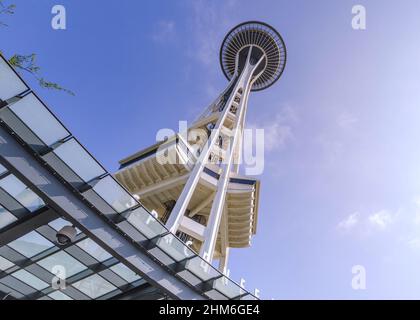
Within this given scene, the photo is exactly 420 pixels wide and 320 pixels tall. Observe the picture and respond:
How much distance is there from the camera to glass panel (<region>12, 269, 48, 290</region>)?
46.0ft

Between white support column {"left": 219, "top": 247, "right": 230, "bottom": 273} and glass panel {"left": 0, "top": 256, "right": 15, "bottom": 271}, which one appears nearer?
glass panel {"left": 0, "top": 256, "right": 15, "bottom": 271}

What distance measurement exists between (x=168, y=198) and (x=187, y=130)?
7.92 metres

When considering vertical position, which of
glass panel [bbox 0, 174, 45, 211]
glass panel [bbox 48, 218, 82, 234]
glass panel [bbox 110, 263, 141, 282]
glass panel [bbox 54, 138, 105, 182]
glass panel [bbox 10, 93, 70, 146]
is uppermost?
glass panel [bbox 10, 93, 70, 146]

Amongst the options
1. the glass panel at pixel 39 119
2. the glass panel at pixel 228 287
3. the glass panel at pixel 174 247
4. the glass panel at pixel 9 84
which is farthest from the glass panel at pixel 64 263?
the glass panel at pixel 9 84

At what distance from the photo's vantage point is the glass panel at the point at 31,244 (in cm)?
1293

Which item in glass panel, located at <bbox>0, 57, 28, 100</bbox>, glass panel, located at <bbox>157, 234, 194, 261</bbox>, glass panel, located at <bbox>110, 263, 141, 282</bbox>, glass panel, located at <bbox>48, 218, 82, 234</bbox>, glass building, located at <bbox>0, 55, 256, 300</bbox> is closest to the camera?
glass panel, located at <bbox>0, 57, 28, 100</bbox>

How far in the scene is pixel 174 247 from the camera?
13492 mm

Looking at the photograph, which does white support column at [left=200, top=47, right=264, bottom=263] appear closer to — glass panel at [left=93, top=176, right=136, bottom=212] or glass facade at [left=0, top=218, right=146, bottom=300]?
glass facade at [left=0, top=218, right=146, bottom=300]

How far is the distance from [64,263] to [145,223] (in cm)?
333

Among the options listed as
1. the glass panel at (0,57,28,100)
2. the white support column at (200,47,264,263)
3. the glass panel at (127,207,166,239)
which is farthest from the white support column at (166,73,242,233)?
the glass panel at (0,57,28,100)

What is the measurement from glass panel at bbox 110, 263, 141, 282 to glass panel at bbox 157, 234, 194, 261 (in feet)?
5.24

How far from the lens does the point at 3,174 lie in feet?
37.7

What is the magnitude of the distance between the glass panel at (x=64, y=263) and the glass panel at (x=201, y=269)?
3.64 meters
